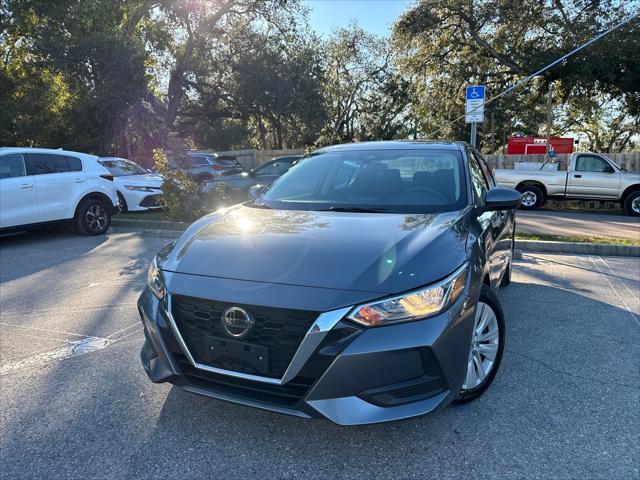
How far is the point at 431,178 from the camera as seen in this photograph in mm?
3633

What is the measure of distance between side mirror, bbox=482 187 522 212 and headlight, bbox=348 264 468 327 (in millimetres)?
1243

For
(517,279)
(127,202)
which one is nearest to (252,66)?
(127,202)

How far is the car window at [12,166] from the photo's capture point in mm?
7855

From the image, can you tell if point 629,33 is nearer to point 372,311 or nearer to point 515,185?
point 515,185

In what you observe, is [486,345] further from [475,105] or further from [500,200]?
[475,105]

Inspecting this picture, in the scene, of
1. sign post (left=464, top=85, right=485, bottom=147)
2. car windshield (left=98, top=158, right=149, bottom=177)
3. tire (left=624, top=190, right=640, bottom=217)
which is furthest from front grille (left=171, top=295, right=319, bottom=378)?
tire (left=624, top=190, right=640, bottom=217)

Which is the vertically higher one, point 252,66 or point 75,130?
point 252,66

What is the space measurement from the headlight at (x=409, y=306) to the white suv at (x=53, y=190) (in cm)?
790

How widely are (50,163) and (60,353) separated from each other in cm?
591

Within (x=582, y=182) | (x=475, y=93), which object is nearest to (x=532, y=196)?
(x=582, y=182)

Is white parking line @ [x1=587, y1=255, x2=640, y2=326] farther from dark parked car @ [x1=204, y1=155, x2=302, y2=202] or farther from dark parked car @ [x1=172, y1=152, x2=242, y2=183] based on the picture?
dark parked car @ [x1=172, y1=152, x2=242, y2=183]

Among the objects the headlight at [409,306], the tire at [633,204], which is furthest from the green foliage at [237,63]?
the headlight at [409,306]

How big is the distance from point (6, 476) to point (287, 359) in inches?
62.2

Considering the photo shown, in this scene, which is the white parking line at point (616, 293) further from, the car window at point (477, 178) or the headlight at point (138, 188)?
the headlight at point (138, 188)
